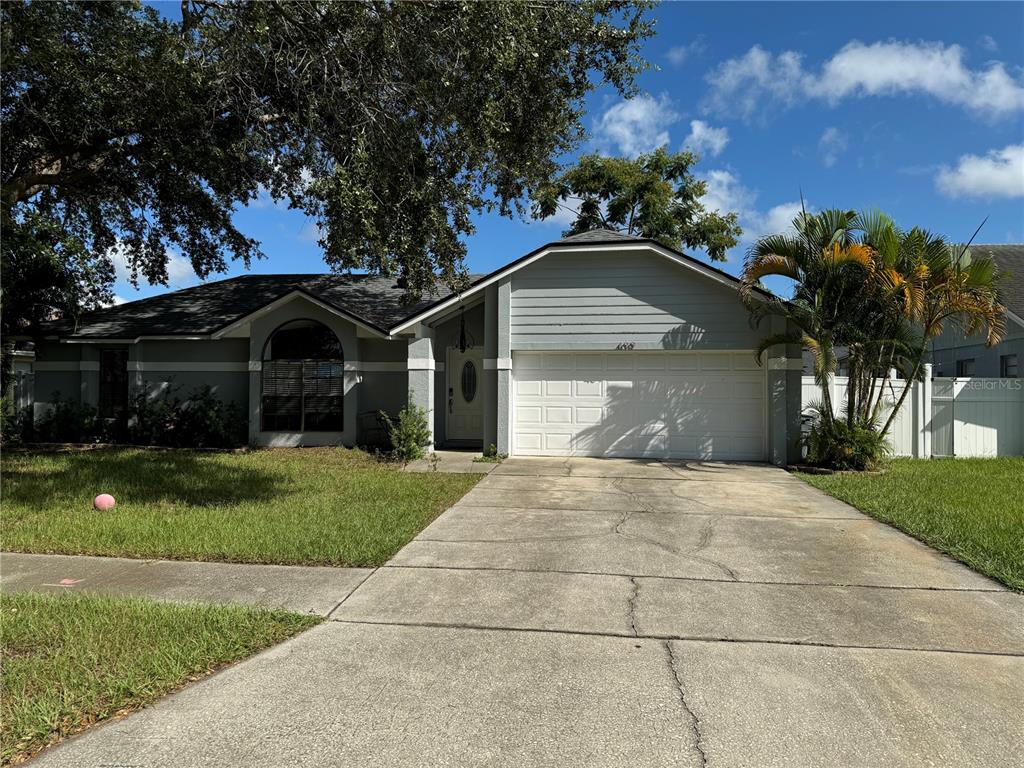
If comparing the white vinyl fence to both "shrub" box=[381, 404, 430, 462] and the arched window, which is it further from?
the arched window

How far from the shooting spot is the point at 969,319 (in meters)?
11.0

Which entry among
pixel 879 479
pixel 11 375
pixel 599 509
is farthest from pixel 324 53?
pixel 11 375

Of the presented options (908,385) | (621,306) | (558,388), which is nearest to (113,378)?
(558,388)

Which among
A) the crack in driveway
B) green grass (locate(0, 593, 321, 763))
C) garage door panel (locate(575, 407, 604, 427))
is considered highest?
garage door panel (locate(575, 407, 604, 427))

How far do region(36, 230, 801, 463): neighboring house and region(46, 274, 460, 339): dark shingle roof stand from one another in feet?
0.44

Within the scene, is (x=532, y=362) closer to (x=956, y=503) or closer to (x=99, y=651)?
(x=956, y=503)

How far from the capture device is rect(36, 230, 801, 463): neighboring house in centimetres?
1261

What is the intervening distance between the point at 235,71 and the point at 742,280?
29.2 ft

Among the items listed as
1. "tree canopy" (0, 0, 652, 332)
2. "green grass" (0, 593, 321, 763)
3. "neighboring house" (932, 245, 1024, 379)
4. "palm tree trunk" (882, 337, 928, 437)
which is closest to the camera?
"green grass" (0, 593, 321, 763)

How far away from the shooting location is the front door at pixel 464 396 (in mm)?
15281

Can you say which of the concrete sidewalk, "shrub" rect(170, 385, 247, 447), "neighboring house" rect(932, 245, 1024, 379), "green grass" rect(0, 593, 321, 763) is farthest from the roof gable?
"green grass" rect(0, 593, 321, 763)

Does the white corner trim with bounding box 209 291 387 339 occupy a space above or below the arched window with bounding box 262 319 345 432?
above

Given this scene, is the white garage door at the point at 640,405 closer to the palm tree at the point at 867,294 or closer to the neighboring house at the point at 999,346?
the palm tree at the point at 867,294

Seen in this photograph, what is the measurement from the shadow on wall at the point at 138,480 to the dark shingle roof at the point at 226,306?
4009 mm
